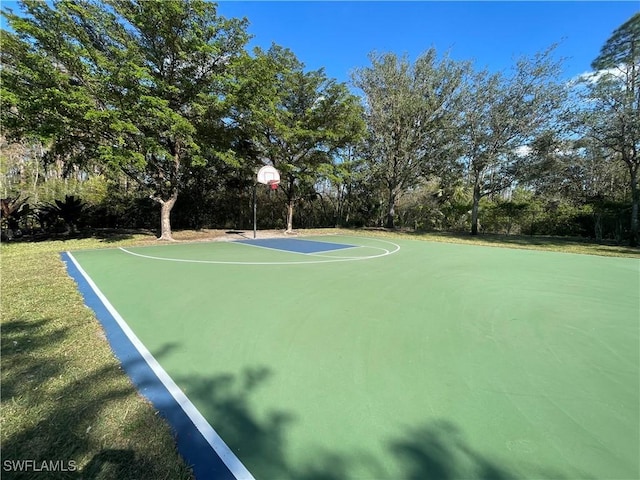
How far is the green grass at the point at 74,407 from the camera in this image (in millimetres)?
1479

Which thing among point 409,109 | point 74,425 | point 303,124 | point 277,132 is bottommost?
point 74,425

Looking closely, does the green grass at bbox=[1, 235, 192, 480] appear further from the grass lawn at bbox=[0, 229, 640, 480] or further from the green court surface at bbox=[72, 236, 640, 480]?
the green court surface at bbox=[72, 236, 640, 480]

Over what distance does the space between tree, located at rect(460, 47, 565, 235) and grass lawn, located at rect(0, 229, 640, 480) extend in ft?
47.6

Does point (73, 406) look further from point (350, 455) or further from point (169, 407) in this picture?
point (350, 455)

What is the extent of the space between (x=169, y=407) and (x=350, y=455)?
3.74ft

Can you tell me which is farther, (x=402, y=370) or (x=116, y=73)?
(x=116, y=73)

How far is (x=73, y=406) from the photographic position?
6.03 feet

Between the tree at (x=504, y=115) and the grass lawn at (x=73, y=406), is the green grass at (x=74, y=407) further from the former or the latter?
the tree at (x=504, y=115)

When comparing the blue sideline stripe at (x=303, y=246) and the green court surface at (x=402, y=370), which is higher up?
the blue sideline stripe at (x=303, y=246)

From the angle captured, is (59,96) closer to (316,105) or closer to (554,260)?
(316,105)

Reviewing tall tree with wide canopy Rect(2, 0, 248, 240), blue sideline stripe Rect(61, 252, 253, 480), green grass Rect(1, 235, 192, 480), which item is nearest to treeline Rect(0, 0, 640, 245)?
tall tree with wide canopy Rect(2, 0, 248, 240)

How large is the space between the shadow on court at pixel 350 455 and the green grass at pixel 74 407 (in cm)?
30

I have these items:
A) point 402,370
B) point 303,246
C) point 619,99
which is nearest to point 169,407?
point 402,370

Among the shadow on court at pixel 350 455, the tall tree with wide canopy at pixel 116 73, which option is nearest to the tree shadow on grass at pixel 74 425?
the shadow on court at pixel 350 455
